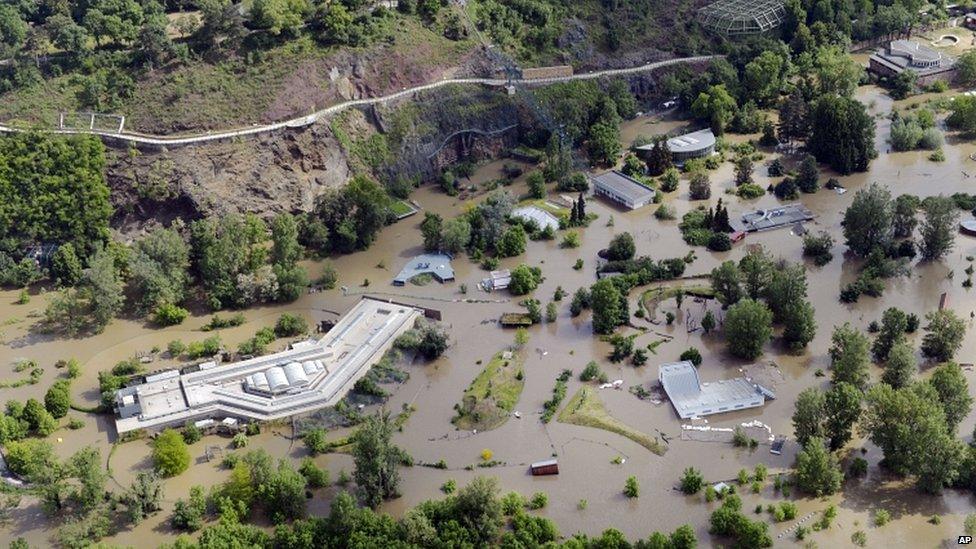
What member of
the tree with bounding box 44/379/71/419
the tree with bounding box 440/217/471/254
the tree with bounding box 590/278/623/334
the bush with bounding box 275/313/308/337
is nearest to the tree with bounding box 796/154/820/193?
the tree with bounding box 590/278/623/334

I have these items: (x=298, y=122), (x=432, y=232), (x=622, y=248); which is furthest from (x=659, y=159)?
(x=298, y=122)

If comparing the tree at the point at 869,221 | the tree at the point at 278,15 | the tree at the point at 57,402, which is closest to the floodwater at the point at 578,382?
the tree at the point at 57,402

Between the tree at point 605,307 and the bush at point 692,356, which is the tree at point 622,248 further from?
the bush at point 692,356

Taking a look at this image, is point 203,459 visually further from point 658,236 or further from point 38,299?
point 658,236

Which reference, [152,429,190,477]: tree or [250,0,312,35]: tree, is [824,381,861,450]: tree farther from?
[250,0,312,35]: tree

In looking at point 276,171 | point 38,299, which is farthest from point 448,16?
point 38,299
